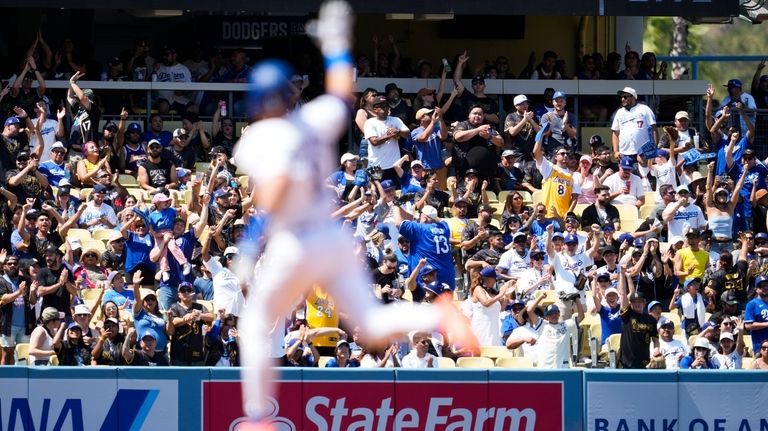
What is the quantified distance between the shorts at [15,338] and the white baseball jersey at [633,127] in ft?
29.5

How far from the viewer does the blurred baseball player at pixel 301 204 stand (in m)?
8.95

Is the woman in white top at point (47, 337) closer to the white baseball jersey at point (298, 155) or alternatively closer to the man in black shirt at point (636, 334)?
the man in black shirt at point (636, 334)

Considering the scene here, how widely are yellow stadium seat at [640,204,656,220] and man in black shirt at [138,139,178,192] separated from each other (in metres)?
6.36

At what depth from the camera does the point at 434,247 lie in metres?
18.7

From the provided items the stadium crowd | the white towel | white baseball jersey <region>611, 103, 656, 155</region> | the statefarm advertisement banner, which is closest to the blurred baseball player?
the stadium crowd

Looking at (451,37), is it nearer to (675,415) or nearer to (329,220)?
(675,415)

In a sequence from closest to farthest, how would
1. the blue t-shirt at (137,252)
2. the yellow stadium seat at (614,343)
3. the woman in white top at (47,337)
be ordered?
1. the woman in white top at (47,337)
2. the yellow stadium seat at (614,343)
3. the blue t-shirt at (137,252)

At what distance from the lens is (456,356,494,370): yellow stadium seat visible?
17.9 m

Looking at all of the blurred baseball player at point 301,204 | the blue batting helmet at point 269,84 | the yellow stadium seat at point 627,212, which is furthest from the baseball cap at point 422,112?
the blue batting helmet at point 269,84

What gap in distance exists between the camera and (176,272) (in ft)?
62.7

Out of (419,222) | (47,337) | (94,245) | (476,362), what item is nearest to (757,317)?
(476,362)

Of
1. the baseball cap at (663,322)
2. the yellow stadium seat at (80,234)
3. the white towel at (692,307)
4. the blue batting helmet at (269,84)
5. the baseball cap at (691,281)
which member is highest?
the blue batting helmet at (269,84)

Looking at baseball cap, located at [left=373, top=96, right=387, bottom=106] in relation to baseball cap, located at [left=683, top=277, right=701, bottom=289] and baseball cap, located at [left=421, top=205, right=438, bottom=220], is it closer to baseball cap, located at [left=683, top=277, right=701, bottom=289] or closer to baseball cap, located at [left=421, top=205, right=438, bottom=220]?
baseball cap, located at [left=421, top=205, right=438, bottom=220]

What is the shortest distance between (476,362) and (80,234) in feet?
18.0
